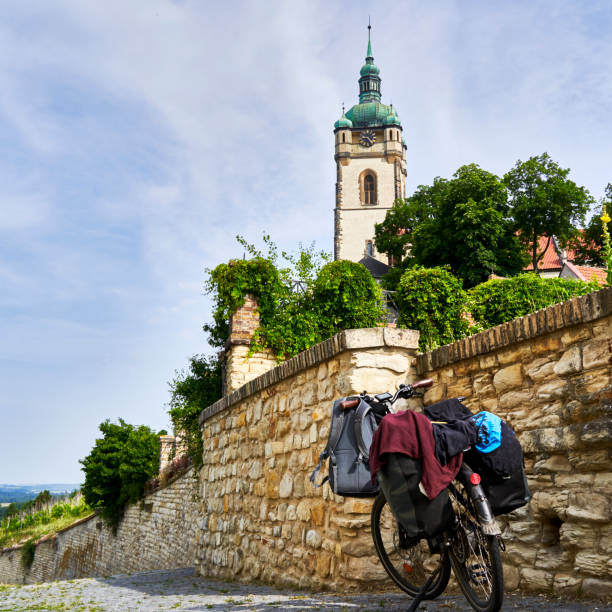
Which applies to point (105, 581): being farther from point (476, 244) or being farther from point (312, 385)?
point (476, 244)

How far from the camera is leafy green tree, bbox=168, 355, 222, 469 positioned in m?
14.4

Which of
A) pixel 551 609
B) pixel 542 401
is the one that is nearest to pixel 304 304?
pixel 542 401

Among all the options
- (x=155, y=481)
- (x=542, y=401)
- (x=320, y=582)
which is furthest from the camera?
(x=155, y=481)

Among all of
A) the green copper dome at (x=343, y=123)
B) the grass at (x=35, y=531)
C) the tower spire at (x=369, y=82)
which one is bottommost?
the grass at (x=35, y=531)

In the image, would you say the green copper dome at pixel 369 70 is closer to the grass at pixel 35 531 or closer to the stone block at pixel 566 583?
the grass at pixel 35 531

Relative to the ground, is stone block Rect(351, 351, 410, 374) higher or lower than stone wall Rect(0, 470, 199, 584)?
higher

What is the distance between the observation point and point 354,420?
13.0ft

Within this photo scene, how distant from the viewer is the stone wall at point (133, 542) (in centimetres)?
1523

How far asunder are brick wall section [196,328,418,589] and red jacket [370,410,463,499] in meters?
1.81

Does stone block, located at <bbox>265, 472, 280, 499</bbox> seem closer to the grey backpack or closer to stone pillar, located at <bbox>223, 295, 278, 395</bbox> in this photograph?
the grey backpack

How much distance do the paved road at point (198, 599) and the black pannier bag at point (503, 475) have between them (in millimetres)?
678

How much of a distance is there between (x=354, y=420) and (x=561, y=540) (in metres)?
1.48

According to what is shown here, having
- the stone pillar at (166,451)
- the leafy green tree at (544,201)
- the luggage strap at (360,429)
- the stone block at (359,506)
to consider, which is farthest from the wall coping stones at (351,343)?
the leafy green tree at (544,201)

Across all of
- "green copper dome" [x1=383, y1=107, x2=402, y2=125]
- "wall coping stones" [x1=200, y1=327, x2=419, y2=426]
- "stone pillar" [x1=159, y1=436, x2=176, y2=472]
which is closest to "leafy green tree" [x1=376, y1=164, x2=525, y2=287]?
"stone pillar" [x1=159, y1=436, x2=176, y2=472]
